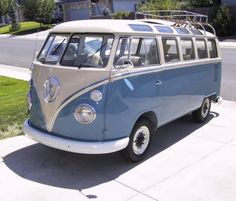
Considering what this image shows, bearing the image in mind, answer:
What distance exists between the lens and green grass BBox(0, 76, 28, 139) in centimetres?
755

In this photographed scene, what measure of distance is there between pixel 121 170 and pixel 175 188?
0.88 meters

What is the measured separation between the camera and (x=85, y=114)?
529 centimetres

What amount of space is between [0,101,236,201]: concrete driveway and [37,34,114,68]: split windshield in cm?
144

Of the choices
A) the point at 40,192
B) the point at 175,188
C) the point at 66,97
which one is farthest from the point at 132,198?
the point at 66,97

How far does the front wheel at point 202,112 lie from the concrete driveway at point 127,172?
76 centimetres

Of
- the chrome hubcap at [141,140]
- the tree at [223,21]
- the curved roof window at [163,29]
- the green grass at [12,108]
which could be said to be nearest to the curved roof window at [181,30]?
the curved roof window at [163,29]

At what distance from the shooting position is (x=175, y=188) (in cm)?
509

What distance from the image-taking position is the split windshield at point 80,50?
5.52 m

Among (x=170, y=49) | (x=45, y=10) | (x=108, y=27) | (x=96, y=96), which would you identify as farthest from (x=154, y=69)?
(x=45, y=10)

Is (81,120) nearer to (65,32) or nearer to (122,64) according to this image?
(122,64)

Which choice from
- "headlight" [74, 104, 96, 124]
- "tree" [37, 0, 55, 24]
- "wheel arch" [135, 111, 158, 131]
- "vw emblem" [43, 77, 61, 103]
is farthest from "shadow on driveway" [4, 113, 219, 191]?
"tree" [37, 0, 55, 24]

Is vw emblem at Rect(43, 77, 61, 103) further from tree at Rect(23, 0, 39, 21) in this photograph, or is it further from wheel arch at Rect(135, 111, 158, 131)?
tree at Rect(23, 0, 39, 21)

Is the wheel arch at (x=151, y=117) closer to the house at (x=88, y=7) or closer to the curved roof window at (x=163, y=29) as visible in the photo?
the curved roof window at (x=163, y=29)

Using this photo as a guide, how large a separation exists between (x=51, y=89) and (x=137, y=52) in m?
1.32
